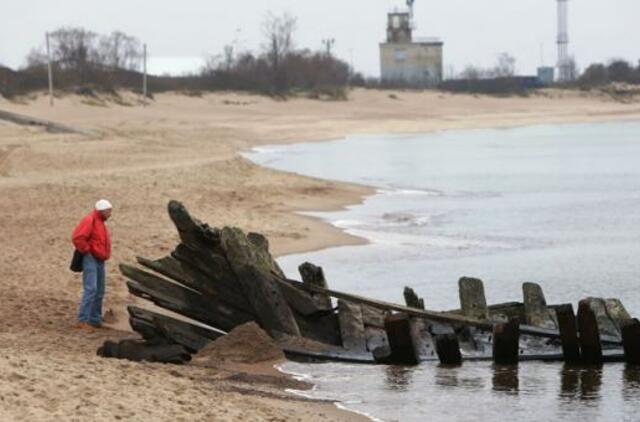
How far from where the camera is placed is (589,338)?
13.3 m

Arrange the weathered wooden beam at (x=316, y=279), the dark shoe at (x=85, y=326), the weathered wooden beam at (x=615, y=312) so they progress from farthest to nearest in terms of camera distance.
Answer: the dark shoe at (x=85, y=326)
the weathered wooden beam at (x=615, y=312)
the weathered wooden beam at (x=316, y=279)

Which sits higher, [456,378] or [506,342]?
[506,342]

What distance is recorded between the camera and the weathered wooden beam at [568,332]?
42.8 feet

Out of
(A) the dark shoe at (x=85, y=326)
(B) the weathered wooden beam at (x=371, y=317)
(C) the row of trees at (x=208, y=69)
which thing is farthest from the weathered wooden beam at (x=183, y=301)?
(C) the row of trees at (x=208, y=69)

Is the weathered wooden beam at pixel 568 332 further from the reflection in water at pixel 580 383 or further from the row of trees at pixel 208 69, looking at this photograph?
the row of trees at pixel 208 69

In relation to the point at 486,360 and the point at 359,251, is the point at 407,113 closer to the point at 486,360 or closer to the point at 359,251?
the point at 359,251

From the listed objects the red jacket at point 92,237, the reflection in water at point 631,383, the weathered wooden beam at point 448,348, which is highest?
the red jacket at point 92,237

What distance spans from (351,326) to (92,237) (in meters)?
2.73

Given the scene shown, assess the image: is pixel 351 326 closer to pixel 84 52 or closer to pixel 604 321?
pixel 604 321

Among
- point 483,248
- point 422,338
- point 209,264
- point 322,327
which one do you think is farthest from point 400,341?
point 483,248

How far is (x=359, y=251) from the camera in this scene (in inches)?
934

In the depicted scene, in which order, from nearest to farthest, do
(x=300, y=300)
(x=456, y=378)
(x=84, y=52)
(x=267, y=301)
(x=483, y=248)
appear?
(x=456, y=378)
(x=267, y=301)
(x=300, y=300)
(x=483, y=248)
(x=84, y=52)

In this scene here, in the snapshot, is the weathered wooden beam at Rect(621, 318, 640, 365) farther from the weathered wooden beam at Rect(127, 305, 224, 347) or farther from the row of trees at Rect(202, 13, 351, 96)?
the row of trees at Rect(202, 13, 351, 96)

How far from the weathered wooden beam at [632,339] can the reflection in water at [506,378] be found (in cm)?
105
